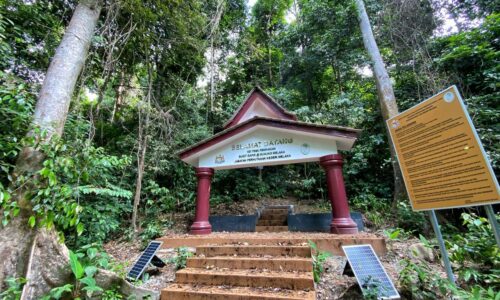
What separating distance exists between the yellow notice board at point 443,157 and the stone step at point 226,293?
1.91 m

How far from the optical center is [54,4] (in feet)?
20.2

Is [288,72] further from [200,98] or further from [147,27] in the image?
[147,27]

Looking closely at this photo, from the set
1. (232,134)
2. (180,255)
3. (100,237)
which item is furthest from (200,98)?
(180,255)

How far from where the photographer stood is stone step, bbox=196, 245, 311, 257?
12.8 ft

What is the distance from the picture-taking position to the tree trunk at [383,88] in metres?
6.88

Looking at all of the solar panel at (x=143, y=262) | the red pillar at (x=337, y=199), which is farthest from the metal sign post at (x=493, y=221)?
the solar panel at (x=143, y=262)

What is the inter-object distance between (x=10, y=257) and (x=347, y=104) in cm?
949

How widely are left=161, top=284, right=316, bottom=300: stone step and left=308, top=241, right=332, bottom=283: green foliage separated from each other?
54 cm

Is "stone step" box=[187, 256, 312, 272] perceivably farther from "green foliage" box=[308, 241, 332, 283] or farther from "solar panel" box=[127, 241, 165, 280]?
"solar panel" box=[127, 241, 165, 280]

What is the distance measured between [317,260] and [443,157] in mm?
2373

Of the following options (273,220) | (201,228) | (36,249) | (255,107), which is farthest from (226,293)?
(255,107)

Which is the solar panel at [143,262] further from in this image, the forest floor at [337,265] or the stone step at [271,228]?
the stone step at [271,228]

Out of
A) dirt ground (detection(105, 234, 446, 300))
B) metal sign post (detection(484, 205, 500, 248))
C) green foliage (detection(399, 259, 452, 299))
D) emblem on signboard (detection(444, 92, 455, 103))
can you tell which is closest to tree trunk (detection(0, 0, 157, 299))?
dirt ground (detection(105, 234, 446, 300))

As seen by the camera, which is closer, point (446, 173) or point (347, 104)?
point (446, 173)
